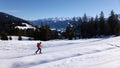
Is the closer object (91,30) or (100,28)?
(100,28)

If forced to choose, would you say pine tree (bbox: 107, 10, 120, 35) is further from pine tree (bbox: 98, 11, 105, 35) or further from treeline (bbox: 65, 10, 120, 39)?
pine tree (bbox: 98, 11, 105, 35)

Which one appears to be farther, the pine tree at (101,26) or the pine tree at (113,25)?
the pine tree at (101,26)

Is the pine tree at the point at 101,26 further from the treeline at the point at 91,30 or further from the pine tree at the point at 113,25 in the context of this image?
the pine tree at the point at 113,25

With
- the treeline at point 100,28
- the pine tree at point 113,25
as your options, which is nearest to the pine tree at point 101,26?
the treeline at point 100,28

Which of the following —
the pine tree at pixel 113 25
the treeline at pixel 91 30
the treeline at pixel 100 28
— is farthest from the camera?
the treeline at pixel 100 28

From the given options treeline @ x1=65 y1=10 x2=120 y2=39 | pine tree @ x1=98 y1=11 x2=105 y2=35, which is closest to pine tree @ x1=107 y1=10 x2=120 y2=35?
treeline @ x1=65 y1=10 x2=120 y2=39

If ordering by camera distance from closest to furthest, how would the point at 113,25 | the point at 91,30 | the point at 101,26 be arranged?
the point at 113,25
the point at 101,26
the point at 91,30

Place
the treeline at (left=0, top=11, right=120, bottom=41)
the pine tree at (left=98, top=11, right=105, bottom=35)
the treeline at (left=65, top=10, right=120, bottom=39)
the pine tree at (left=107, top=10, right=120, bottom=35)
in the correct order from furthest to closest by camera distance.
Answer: the pine tree at (left=98, top=11, right=105, bottom=35)
the treeline at (left=65, top=10, right=120, bottom=39)
the pine tree at (left=107, top=10, right=120, bottom=35)
the treeline at (left=0, top=11, right=120, bottom=41)

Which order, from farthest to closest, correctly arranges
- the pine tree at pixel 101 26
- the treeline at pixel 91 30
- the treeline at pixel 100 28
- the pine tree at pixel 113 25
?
the pine tree at pixel 101 26 < the treeline at pixel 100 28 < the pine tree at pixel 113 25 < the treeline at pixel 91 30

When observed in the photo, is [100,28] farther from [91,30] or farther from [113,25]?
[113,25]

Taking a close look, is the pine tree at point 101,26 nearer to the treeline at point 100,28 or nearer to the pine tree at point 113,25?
the treeline at point 100,28

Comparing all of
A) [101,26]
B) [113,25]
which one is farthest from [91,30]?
[113,25]

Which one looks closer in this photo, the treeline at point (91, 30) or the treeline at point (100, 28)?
the treeline at point (91, 30)

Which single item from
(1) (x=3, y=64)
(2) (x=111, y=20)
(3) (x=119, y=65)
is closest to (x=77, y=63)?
(3) (x=119, y=65)
